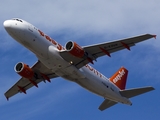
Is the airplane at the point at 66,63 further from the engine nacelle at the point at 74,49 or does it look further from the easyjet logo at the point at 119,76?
the easyjet logo at the point at 119,76

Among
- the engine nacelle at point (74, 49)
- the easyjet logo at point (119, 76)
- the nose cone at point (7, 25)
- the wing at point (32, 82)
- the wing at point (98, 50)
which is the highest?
the nose cone at point (7, 25)

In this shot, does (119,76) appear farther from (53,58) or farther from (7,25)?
(7,25)

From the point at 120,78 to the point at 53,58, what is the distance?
16.3 meters

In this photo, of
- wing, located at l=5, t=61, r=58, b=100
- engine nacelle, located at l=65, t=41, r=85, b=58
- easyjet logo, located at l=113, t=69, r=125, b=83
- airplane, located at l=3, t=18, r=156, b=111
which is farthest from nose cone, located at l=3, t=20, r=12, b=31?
easyjet logo, located at l=113, t=69, r=125, b=83

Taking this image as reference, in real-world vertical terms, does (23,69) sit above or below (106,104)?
above

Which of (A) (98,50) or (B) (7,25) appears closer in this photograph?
(B) (7,25)

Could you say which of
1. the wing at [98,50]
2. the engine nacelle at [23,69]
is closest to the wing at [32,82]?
the engine nacelle at [23,69]

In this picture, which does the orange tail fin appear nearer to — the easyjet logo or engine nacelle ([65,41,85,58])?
the easyjet logo

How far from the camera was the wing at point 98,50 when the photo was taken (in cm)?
5742

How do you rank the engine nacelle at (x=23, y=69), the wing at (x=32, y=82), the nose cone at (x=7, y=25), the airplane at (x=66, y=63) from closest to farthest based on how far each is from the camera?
the nose cone at (x=7, y=25) < the airplane at (x=66, y=63) < the engine nacelle at (x=23, y=69) < the wing at (x=32, y=82)

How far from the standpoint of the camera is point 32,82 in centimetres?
6581

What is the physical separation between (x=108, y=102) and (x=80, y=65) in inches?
401

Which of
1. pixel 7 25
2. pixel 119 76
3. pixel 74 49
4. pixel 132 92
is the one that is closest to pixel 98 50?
pixel 74 49

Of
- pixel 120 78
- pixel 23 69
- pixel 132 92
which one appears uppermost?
pixel 23 69
